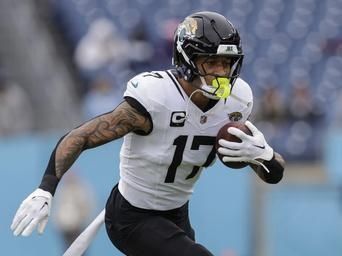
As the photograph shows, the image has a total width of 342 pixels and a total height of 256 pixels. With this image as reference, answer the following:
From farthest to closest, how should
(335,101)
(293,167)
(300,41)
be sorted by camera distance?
(300,41), (335,101), (293,167)

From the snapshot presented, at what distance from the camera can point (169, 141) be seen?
523 centimetres

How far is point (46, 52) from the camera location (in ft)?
42.4

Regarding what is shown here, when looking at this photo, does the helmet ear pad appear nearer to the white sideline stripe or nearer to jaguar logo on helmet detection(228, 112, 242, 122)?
jaguar logo on helmet detection(228, 112, 242, 122)

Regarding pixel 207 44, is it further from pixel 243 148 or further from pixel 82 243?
pixel 82 243

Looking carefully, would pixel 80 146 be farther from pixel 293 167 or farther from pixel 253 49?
pixel 253 49

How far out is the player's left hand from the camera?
16.4 feet

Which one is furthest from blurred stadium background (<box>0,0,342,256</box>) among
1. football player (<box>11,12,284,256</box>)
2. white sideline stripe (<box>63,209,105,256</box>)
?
football player (<box>11,12,284,256</box>)

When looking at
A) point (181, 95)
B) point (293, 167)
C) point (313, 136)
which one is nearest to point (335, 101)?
point (313, 136)

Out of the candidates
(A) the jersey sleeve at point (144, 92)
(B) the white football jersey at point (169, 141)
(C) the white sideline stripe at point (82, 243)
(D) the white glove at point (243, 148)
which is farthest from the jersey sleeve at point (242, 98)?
(C) the white sideline stripe at point (82, 243)

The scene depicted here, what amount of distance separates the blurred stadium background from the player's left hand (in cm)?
467

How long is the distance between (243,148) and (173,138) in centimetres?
38

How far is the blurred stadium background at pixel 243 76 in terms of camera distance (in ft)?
32.0

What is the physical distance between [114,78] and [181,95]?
730 centimetres

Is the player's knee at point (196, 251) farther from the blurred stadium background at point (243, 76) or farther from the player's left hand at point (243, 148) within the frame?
the blurred stadium background at point (243, 76)
